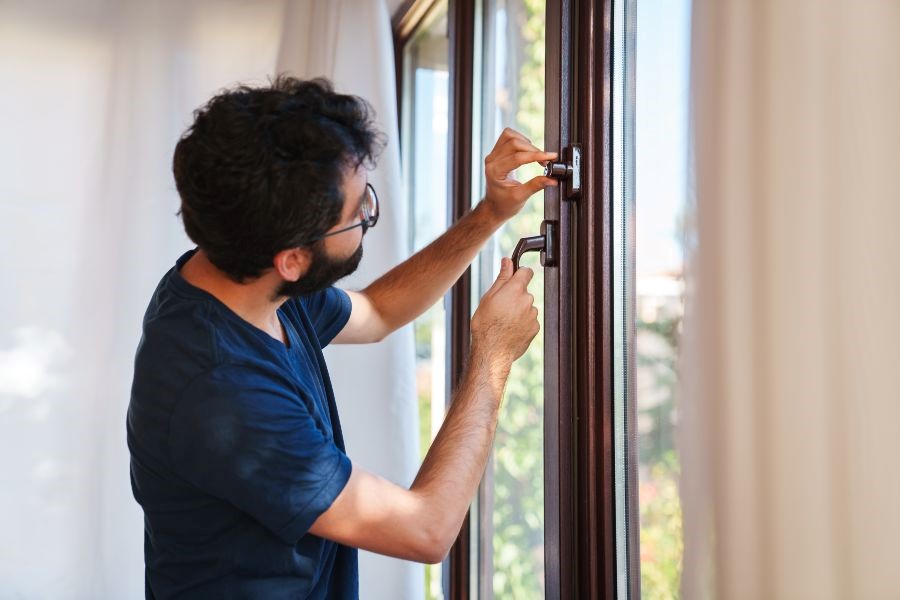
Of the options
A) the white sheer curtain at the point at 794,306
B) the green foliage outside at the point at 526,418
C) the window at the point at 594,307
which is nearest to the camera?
the white sheer curtain at the point at 794,306

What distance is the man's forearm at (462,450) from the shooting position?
1.02 m

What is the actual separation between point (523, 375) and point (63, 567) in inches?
59.3

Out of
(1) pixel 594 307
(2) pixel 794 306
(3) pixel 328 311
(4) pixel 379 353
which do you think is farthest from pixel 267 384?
(4) pixel 379 353

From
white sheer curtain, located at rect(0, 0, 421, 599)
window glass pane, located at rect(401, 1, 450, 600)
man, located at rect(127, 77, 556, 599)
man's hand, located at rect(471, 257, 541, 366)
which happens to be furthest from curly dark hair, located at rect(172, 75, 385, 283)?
white sheer curtain, located at rect(0, 0, 421, 599)

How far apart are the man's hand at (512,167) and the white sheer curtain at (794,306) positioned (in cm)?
30

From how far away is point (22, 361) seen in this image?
86.7 inches

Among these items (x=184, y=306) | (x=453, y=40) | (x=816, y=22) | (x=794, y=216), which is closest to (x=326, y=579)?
(x=184, y=306)

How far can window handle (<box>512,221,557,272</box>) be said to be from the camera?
128 centimetres

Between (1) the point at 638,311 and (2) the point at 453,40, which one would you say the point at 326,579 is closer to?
(1) the point at 638,311

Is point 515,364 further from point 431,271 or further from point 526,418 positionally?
point 431,271

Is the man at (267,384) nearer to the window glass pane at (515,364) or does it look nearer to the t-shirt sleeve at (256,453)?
the t-shirt sleeve at (256,453)

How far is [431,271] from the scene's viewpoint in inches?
56.4

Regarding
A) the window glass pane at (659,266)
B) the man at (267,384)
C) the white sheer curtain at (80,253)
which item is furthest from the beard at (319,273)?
the white sheer curtain at (80,253)

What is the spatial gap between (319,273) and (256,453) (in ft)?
0.85
